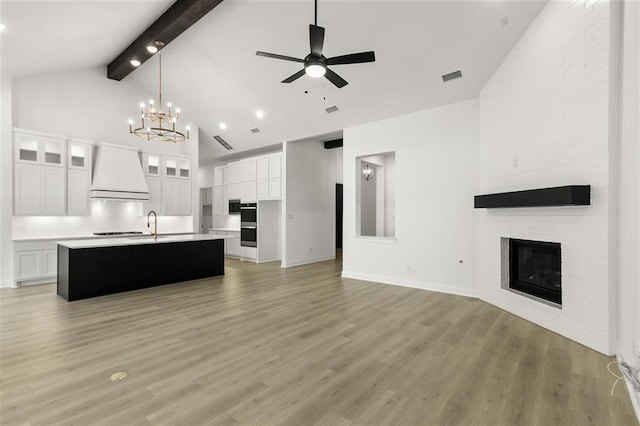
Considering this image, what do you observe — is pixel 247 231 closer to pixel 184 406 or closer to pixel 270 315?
pixel 270 315

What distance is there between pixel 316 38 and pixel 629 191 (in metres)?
3.15

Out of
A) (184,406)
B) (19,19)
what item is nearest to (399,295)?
(184,406)

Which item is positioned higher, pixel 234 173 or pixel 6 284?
pixel 234 173

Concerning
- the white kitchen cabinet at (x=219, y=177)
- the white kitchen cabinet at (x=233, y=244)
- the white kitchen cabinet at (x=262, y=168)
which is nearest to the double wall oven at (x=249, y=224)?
the white kitchen cabinet at (x=233, y=244)

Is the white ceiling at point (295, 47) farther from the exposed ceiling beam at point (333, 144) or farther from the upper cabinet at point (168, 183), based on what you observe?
the upper cabinet at point (168, 183)

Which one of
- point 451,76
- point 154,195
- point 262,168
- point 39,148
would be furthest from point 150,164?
point 451,76

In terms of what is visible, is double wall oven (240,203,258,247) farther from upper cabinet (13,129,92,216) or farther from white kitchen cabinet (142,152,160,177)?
upper cabinet (13,129,92,216)

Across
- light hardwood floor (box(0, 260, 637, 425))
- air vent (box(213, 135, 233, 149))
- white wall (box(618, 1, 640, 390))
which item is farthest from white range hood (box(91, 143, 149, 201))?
white wall (box(618, 1, 640, 390))

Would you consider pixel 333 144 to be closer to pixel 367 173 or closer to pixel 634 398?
pixel 367 173

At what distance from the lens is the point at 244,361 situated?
281 cm

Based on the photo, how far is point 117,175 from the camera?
691 centimetres

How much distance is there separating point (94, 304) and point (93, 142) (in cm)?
401

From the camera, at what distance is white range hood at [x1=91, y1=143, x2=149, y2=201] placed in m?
6.68

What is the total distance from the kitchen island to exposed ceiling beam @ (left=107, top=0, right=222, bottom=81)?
363 centimetres
